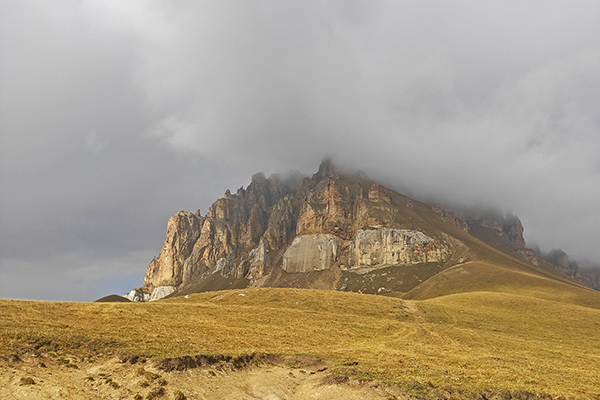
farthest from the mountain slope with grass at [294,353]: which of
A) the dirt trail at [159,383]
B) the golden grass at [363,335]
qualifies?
the golden grass at [363,335]

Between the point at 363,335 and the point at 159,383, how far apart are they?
1275 inches

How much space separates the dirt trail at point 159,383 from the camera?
1672cm

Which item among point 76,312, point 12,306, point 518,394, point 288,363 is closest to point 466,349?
point 518,394

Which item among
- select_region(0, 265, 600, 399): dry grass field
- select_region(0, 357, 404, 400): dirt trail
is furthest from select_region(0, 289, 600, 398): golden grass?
select_region(0, 357, 404, 400): dirt trail

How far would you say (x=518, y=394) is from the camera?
21484mm

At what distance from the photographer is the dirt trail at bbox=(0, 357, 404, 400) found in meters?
16.7

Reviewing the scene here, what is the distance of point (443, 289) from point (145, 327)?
420 feet

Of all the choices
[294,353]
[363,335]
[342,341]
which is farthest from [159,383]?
[363,335]

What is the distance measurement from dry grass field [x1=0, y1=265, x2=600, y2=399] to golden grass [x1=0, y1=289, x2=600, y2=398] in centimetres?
15

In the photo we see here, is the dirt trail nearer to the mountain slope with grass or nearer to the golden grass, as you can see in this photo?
the mountain slope with grass

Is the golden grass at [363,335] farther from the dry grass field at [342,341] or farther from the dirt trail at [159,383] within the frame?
the dirt trail at [159,383]

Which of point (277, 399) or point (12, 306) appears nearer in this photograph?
point (277, 399)

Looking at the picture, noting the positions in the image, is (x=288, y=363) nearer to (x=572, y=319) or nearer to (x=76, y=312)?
(x=76, y=312)

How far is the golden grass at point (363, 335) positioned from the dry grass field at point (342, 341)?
148mm
